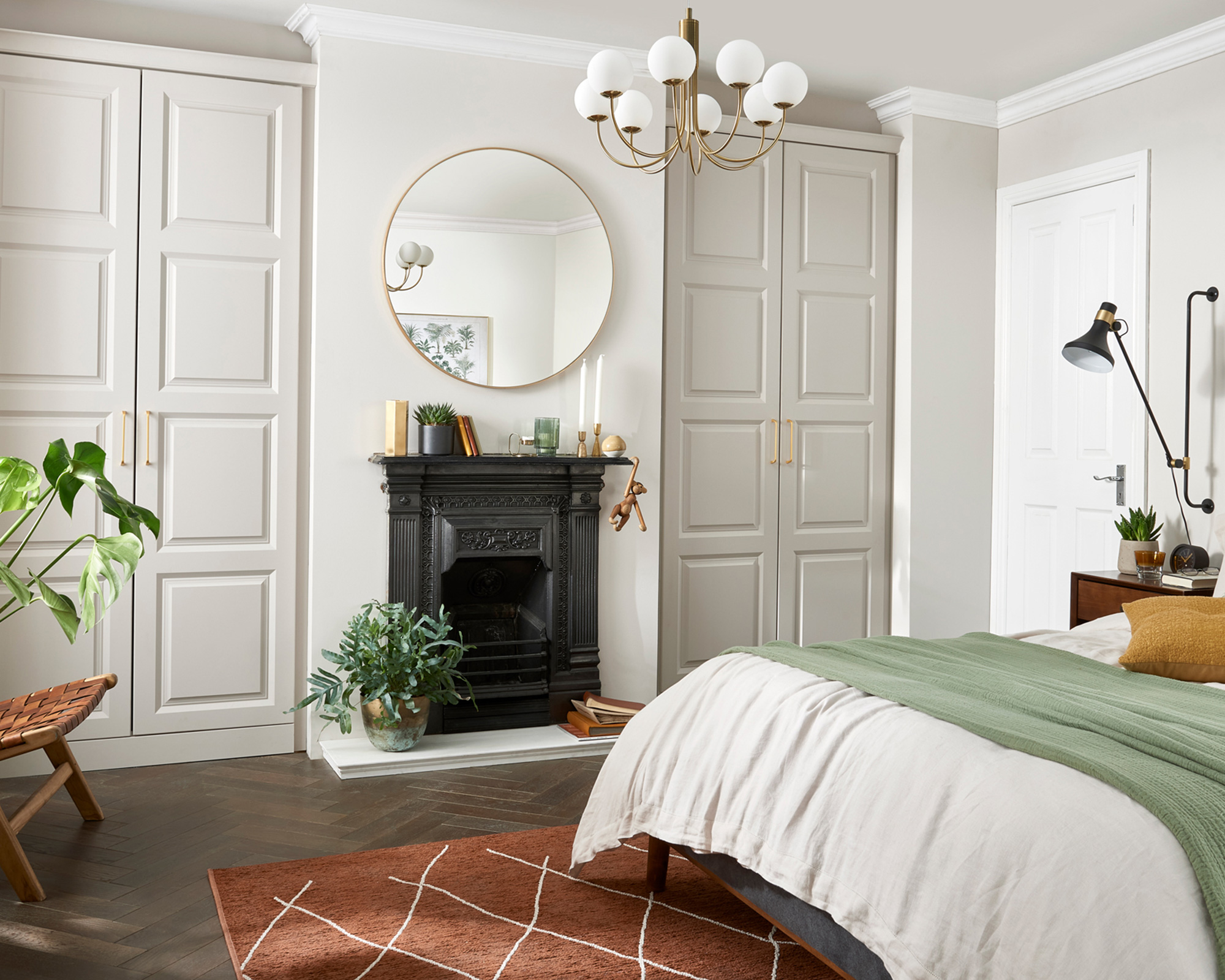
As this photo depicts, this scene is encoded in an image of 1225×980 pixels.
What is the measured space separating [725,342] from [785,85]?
2016mm

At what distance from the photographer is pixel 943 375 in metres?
4.81

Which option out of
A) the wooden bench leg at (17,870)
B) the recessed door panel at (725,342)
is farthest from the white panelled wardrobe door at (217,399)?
the recessed door panel at (725,342)

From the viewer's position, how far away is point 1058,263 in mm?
4566

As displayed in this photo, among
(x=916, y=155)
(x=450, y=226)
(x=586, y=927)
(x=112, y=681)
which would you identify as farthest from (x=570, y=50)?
(x=586, y=927)

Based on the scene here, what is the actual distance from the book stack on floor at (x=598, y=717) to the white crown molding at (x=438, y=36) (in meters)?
2.51

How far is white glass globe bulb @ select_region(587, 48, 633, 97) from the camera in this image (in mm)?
2496

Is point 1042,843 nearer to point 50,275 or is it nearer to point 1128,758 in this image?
point 1128,758

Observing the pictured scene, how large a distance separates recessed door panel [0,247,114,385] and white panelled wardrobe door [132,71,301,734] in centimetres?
15

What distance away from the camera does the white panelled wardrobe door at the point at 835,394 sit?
4688 millimetres

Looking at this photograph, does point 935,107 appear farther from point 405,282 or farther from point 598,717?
point 598,717

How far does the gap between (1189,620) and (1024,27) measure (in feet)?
8.52

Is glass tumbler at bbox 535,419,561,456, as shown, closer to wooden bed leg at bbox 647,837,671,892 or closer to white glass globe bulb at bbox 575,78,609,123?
white glass globe bulb at bbox 575,78,609,123

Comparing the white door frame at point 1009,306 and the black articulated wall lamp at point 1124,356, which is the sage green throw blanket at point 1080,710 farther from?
the white door frame at point 1009,306

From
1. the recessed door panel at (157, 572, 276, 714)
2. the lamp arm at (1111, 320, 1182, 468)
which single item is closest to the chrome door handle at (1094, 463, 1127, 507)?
the lamp arm at (1111, 320, 1182, 468)
